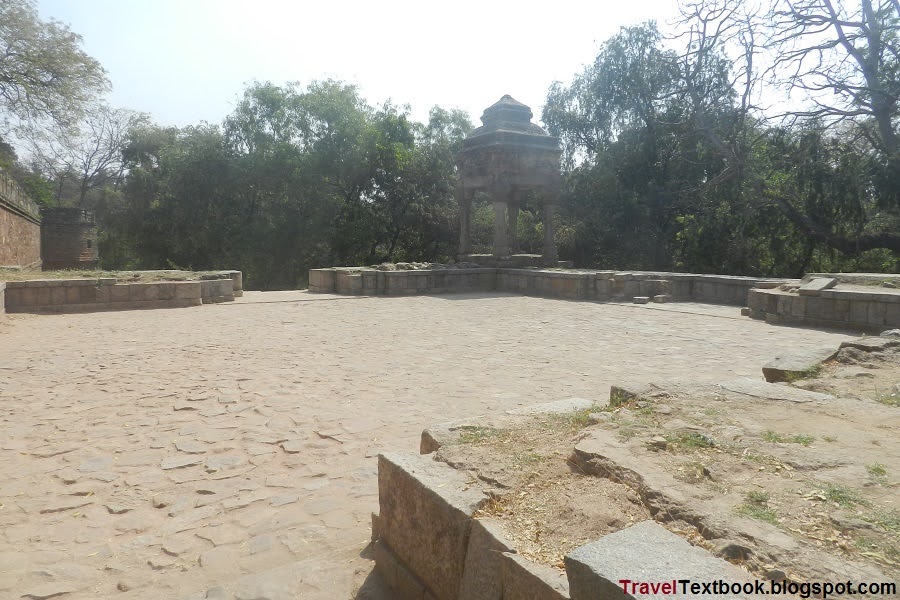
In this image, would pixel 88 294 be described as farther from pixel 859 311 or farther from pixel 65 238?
pixel 65 238

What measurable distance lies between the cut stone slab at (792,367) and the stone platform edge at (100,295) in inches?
395

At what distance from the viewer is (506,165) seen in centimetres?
1486

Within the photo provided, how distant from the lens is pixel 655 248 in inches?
742

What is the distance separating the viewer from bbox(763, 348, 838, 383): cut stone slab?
13.1ft

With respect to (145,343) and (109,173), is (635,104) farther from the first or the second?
(109,173)

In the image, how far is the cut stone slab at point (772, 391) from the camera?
10.1ft

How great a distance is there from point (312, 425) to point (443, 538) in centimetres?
219

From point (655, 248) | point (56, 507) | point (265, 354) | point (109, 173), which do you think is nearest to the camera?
point (56, 507)

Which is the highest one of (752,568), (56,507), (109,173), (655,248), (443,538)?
(109,173)

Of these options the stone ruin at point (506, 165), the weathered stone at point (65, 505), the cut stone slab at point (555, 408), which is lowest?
the weathered stone at point (65, 505)

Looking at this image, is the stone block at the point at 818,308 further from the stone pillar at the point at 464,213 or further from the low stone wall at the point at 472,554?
the stone pillar at the point at 464,213

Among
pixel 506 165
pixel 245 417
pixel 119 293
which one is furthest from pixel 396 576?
pixel 506 165

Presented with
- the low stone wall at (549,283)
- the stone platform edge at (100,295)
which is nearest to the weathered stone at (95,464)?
the stone platform edge at (100,295)

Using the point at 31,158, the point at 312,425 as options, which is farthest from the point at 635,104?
the point at 31,158
